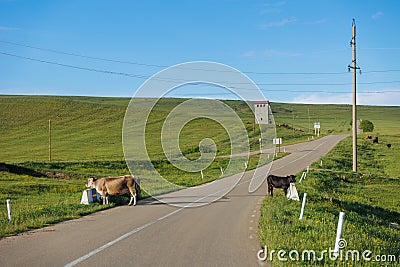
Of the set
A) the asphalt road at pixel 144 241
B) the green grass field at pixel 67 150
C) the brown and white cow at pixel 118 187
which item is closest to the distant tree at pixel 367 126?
the green grass field at pixel 67 150

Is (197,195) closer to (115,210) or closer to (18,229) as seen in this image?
(115,210)

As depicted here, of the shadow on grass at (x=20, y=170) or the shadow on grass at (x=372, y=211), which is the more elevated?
the shadow on grass at (x=20, y=170)

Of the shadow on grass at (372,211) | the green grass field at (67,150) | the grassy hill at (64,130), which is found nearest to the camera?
the green grass field at (67,150)

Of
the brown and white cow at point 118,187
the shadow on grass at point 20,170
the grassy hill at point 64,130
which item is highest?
the grassy hill at point 64,130

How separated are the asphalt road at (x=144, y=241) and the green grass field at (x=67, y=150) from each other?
1.68m

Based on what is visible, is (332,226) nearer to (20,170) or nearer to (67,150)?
(20,170)

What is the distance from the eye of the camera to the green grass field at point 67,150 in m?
19.6

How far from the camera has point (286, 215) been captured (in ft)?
45.3

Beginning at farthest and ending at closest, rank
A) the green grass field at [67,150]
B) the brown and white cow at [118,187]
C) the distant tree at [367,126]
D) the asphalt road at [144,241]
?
1. the distant tree at [367,126]
2. the green grass field at [67,150]
3. the brown and white cow at [118,187]
4. the asphalt road at [144,241]

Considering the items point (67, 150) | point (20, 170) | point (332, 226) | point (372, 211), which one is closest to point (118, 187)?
point (332, 226)

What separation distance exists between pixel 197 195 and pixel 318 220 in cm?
1076

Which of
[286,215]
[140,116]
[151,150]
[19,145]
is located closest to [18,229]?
[140,116]

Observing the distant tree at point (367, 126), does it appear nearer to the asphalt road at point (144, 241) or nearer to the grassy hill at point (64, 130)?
the grassy hill at point (64, 130)

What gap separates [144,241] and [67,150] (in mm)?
59817
